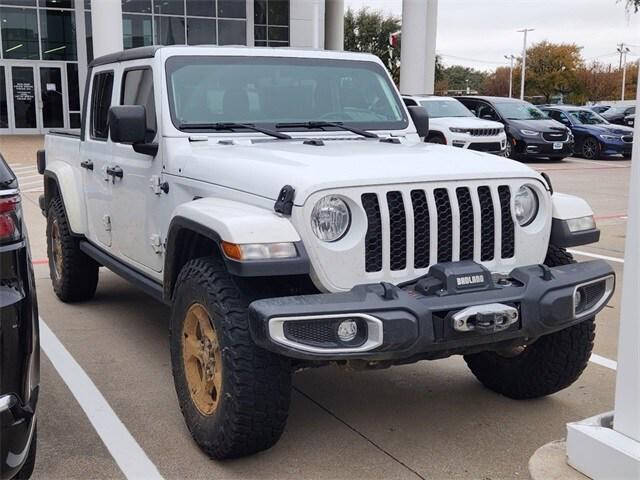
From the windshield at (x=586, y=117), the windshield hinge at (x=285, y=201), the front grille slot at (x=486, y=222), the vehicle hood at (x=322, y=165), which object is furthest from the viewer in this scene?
the windshield at (x=586, y=117)

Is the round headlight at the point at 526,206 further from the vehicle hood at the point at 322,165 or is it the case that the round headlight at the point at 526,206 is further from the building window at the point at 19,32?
the building window at the point at 19,32

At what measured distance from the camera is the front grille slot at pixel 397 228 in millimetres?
3402

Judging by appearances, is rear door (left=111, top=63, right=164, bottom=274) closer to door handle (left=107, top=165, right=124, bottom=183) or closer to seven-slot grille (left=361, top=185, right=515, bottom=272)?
door handle (left=107, top=165, right=124, bottom=183)

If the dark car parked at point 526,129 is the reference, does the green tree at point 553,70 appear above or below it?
above

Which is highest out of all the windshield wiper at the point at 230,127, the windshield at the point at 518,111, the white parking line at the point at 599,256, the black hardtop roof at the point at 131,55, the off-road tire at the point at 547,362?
the black hardtop roof at the point at 131,55

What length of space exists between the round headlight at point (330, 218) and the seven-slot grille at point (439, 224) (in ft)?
0.34

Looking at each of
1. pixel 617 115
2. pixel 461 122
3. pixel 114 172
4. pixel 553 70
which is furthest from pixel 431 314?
pixel 553 70

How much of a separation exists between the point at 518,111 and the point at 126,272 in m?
17.1

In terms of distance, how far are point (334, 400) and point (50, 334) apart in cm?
238

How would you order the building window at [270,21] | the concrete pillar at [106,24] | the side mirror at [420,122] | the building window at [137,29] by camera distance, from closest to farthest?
the side mirror at [420,122]
the concrete pillar at [106,24]
the building window at [137,29]
the building window at [270,21]

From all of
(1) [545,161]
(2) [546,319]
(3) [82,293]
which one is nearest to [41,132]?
(1) [545,161]

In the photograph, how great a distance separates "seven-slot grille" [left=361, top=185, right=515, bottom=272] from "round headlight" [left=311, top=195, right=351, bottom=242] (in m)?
0.10

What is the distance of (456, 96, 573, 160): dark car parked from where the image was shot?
63.0 ft

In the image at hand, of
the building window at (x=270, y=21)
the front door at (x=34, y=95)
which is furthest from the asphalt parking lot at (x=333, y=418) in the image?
the building window at (x=270, y=21)
